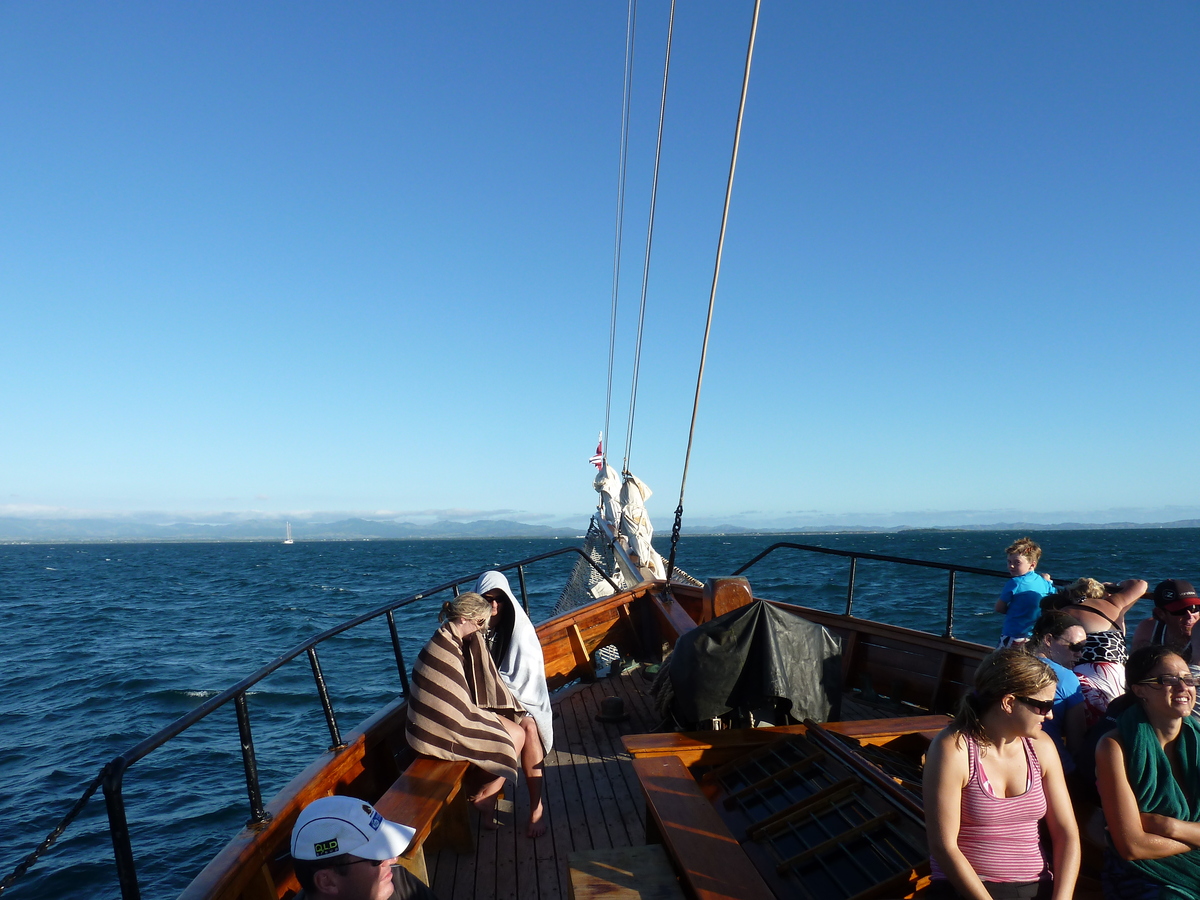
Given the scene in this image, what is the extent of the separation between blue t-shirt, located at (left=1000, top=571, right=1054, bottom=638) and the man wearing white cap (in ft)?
12.5

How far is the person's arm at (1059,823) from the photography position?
7.06 feet

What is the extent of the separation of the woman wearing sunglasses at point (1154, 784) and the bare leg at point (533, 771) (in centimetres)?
224

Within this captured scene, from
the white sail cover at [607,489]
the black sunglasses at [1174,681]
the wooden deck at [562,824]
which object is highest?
the white sail cover at [607,489]

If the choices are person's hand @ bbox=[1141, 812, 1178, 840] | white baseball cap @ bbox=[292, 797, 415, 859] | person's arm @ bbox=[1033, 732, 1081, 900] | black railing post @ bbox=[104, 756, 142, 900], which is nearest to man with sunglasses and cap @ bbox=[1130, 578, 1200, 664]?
person's hand @ bbox=[1141, 812, 1178, 840]

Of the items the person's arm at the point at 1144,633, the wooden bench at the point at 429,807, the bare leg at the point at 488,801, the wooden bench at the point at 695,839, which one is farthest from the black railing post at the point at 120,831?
the person's arm at the point at 1144,633

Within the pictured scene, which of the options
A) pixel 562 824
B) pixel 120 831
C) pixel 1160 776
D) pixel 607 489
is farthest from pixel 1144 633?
pixel 607 489

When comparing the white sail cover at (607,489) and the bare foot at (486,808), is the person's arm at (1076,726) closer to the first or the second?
the bare foot at (486,808)

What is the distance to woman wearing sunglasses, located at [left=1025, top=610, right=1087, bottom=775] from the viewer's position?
10.0 ft

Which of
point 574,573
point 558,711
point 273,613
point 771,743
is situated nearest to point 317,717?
point 574,573

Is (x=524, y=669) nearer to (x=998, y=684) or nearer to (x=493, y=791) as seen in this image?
(x=493, y=791)

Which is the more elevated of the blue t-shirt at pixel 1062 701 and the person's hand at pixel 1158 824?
the blue t-shirt at pixel 1062 701

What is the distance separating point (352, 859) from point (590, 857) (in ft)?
3.16

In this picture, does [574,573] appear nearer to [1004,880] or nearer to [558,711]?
[558,711]

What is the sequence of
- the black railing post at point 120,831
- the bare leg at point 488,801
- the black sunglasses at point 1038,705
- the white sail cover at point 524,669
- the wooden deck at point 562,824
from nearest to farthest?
the black railing post at point 120,831, the black sunglasses at point 1038,705, the wooden deck at point 562,824, the bare leg at point 488,801, the white sail cover at point 524,669
